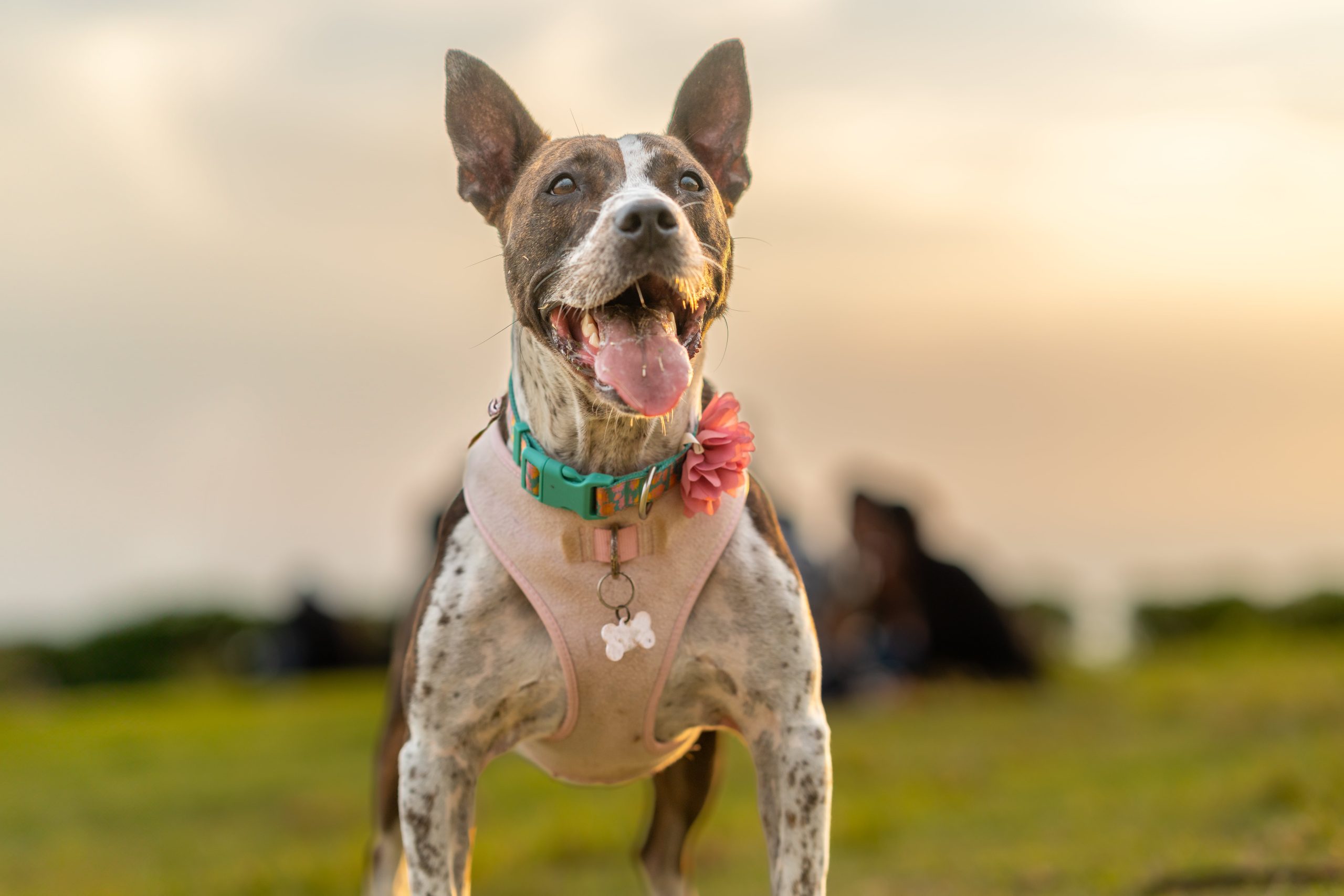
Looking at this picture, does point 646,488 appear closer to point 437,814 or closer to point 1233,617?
point 437,814

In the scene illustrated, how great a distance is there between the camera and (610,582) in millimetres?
4281

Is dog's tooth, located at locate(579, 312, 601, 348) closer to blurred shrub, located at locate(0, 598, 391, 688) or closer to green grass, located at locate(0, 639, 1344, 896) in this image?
green grass, located at locate(0, 639, 1344, 896)

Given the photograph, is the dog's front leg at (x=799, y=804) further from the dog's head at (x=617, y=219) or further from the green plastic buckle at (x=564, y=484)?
the dog's head at (x=617, y=219)

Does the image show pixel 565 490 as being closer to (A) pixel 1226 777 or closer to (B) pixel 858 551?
(A) pixel 1226 777

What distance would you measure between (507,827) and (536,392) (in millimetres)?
6584

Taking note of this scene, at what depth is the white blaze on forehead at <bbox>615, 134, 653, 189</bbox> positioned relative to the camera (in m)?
4.21

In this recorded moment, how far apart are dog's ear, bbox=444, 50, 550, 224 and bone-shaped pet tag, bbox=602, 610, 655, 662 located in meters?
1.54

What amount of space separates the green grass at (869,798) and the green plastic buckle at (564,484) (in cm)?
346

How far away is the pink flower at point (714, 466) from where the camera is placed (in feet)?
13.8

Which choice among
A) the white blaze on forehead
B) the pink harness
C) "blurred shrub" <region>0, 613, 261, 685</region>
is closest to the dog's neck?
the pink harness

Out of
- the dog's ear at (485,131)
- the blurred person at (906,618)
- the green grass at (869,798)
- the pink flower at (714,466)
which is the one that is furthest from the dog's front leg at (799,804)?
the blurred person at (906,618)

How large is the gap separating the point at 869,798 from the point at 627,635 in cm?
656

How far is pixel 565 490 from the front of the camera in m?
4.23

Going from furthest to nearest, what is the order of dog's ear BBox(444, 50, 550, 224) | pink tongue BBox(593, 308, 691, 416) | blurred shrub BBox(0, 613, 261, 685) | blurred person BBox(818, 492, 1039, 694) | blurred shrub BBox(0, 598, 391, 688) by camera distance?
blurred shrub BBox(0, 613, 261, 685), blurred shrub BBox(0, 598, 391, 688), blurred person BBox(818, 492, 1039, 694), dog's ear BBox(444, 50, 550, 224), pink tongue BBox(593, 308, 691, 416)
